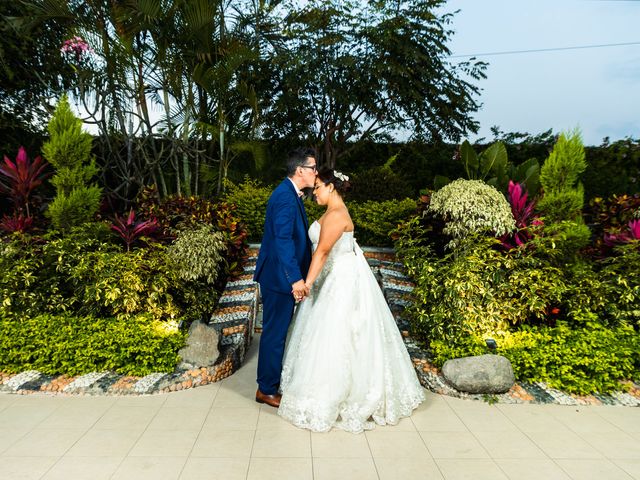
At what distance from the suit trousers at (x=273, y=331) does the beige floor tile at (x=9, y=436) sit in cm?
170

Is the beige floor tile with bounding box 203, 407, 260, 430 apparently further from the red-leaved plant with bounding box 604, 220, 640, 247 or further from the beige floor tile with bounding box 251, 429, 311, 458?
the red-leaved plant with bounding box 604, 220, 640, 247

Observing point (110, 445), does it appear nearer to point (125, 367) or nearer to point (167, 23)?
point (125, 367)

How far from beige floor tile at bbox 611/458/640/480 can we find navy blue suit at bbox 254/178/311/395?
2370mm

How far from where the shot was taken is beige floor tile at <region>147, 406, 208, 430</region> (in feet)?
11.7

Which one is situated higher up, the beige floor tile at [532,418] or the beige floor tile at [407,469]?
the beige floor tile at [407,469]

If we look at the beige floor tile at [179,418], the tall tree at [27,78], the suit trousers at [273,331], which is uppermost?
the tall tree at [27,78]

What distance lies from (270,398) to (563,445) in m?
2.12

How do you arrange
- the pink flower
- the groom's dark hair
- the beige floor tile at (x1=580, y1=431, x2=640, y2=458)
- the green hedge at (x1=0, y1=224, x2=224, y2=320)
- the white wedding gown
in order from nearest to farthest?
the beige floor tile at (x1=580, y1=431, x2=640, y2=458)
the white wedding gown
the groom's dark hair
the green hedge at (x1=0, y1=224, x2=224, y2=320)
the pink flower

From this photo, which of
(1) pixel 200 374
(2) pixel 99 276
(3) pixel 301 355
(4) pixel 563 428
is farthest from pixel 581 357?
(2) pixel 99 276

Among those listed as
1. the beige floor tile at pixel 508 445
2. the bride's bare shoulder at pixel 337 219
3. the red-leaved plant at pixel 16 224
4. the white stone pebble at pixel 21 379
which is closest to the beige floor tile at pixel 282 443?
the beige floor tile at pixel 508 445

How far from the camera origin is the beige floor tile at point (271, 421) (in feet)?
11.8

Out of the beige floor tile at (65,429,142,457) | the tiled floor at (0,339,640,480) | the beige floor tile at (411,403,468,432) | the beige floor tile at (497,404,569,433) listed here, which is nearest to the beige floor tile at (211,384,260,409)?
the tiled floor at (0,339,640,480)

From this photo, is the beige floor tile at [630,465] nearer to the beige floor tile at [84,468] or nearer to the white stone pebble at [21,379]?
the beige floor tile at [84,468]

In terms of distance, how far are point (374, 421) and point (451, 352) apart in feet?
3.75
